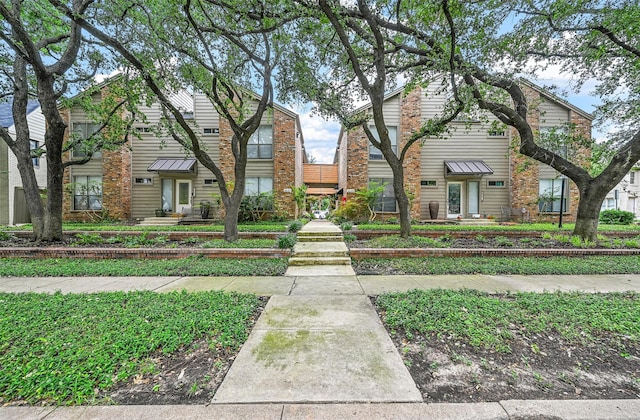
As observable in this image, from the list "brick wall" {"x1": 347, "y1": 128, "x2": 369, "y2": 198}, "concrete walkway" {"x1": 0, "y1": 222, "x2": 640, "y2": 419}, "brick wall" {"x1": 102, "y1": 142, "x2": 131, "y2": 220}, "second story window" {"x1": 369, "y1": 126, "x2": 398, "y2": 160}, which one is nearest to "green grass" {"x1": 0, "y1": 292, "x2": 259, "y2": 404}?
"concrete walkway" {"x1": 0, "y1": 222, "x2": 640, "y2": 419}

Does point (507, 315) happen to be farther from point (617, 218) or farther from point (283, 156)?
point (617, 218)

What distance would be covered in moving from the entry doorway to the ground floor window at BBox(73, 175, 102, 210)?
126 inches

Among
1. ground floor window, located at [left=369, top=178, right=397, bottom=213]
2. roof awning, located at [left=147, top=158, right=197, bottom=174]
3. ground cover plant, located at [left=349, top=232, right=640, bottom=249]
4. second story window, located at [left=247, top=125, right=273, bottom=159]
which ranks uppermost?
second story window, located at [left=247, top=125, right=273, bottom=159]

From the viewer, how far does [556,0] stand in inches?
238

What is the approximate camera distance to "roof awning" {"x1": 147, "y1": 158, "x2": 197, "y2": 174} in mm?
13453

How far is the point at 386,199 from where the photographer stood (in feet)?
47.2

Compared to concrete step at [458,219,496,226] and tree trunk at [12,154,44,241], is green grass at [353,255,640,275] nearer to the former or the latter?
concrete step at [458,219,496,226]

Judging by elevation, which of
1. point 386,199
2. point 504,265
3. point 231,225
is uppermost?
point 386,199

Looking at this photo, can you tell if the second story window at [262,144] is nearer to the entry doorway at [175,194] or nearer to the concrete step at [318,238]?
the entry doorway at [175,194]

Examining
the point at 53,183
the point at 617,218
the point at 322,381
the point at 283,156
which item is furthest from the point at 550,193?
the point at 53,183

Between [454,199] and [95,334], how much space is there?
15728mm

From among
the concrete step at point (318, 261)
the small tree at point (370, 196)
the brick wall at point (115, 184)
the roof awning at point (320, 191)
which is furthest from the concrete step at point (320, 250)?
the roof awning at point (320, 191)

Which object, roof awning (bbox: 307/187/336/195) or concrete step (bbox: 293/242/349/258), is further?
roof awning (bbox: 307/187/336/195)

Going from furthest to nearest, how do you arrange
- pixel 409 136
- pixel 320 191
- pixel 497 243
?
pixel 320 191 → pixel 409 136 → pixel 497 243
